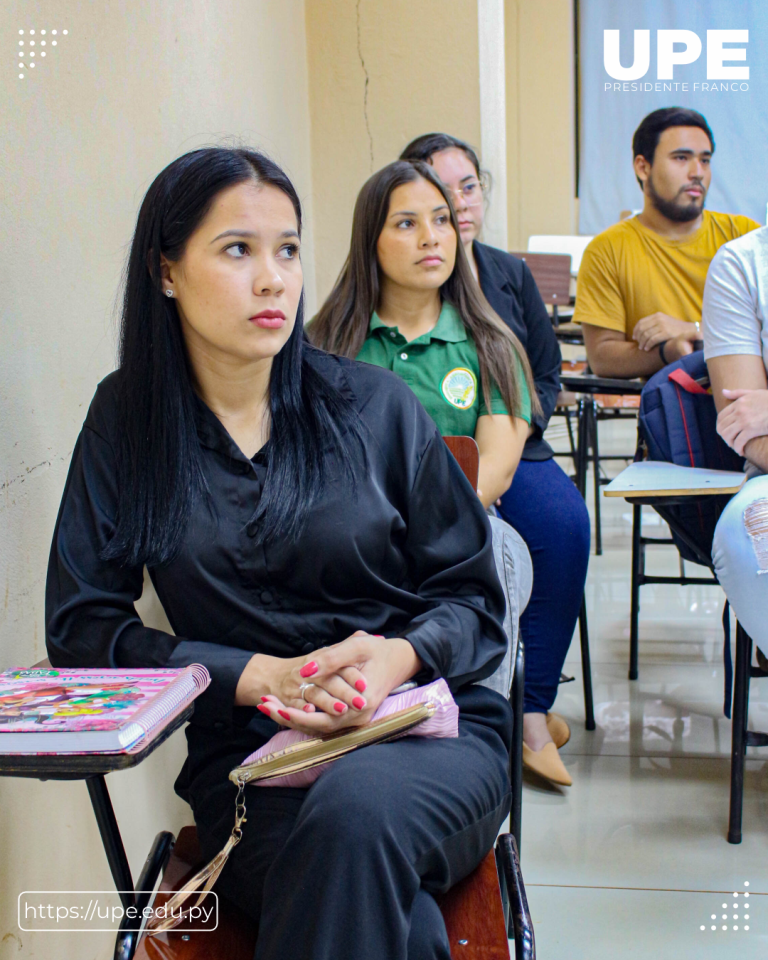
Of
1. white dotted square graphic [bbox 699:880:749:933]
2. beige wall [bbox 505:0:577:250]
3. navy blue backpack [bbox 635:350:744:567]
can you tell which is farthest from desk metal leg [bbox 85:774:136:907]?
beige wall [bbox 505:0:577:250]

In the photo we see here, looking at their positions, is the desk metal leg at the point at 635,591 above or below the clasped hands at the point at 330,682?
below

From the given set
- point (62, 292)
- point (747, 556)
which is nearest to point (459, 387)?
point (747, 556)

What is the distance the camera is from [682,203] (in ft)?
10.4

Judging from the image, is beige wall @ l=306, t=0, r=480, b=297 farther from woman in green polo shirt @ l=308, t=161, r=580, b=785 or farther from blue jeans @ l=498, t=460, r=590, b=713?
blue jeans @ l=498, t=460, r=590, b=713

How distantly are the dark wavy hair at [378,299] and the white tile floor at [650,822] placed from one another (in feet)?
2.97

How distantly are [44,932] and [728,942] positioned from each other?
1.14 m

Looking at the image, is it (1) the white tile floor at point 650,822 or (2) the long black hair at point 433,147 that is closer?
(1) the white tile floor at point 650,822

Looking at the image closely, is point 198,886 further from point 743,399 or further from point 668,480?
point 743,399

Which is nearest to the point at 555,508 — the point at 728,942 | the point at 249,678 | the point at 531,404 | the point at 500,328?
the point at 531,404

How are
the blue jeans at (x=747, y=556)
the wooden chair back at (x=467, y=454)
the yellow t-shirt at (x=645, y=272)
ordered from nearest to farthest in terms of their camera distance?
1. the wooden chair back at (x=467, y=454)
2. the blue jeans at (x=747, y=556)
3. the yellow t-shirt at (x=645, y=272)

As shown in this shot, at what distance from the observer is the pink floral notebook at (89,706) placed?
0.81 meters

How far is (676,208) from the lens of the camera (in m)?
3.19

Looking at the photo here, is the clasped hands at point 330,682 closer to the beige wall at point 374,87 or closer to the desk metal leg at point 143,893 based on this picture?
the desk metal leg at point 143,893

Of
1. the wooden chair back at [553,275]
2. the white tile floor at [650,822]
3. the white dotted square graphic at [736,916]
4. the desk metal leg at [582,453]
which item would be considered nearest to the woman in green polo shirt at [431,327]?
the white tile floor at [650,822]
